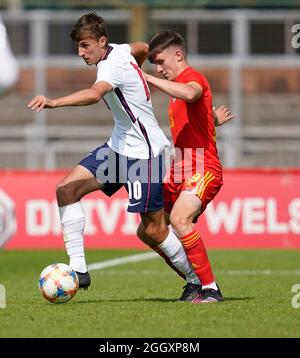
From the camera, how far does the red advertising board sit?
17438 millimetres

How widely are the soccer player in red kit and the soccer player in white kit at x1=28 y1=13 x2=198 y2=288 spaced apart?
0.20 m

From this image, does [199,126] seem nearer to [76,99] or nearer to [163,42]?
[163,42]

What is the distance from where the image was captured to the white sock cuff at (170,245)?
31.9ft

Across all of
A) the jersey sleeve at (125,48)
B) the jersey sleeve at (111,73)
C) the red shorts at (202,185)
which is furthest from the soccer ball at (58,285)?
the jersey sleeve at (125,48)

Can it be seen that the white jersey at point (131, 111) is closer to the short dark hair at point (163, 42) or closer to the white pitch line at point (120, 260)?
the short dark hair at point (163, 42)

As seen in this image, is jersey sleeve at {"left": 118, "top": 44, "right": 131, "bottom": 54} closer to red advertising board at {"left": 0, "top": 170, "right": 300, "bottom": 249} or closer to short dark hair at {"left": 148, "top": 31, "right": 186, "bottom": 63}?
short dark hair at {"left": 148, "top": 31, "right": 186, "bottom": 63}

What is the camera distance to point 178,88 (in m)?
9.08

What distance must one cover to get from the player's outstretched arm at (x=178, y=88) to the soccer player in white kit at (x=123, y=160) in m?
0.46

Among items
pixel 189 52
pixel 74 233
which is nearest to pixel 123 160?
pixel 74 233

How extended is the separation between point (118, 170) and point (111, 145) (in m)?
0.25

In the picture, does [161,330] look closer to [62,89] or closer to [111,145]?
[111,145]

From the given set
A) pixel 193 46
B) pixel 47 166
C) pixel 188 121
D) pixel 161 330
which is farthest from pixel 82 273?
pixel 193 46

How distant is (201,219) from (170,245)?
774 cm

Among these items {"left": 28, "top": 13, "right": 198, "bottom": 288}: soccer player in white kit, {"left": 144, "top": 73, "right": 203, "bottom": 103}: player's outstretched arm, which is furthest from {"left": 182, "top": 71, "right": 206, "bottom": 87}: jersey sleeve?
{"left": 28, "top": 13, "right": 198, "bottom": 288}: soccer player in white kit
